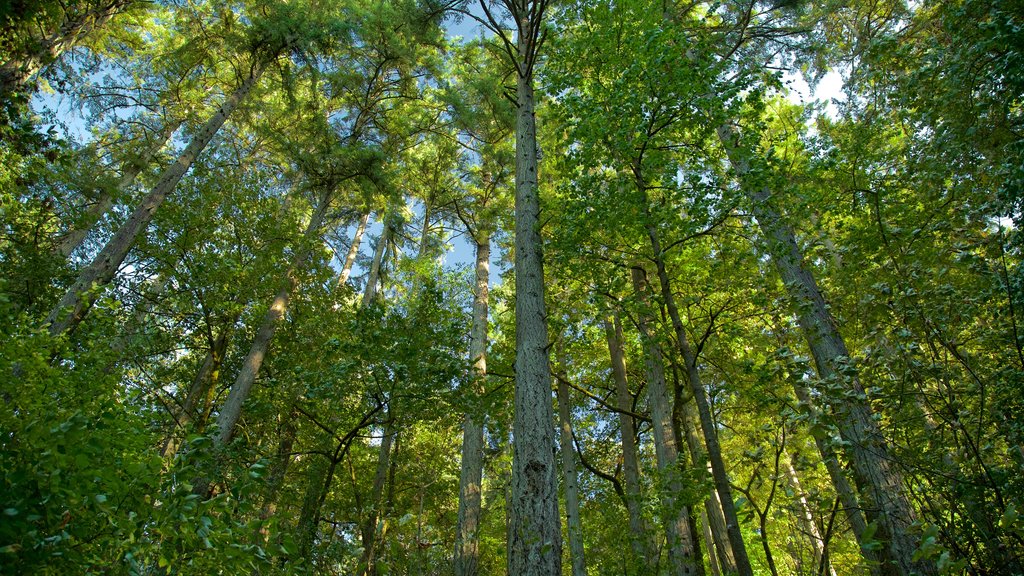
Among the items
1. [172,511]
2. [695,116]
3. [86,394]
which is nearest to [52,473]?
[172,511]

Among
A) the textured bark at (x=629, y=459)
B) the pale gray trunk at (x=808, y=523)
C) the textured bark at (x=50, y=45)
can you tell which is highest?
the textured bark at (x=50, y=45)

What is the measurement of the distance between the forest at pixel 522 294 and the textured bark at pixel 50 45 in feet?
0.23

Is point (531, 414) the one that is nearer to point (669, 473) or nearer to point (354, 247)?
point (669, 473)

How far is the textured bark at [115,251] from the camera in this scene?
24.6 ft

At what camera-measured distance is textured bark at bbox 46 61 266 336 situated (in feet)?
24.6

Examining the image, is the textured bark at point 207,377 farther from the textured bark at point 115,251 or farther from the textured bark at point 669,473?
the textured bark at point 669,473

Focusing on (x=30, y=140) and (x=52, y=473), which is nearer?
(x=52, y=473)

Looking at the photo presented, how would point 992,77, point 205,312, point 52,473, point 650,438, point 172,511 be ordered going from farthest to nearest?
point 650,438 → point 205,312 → point 992,77 → point 172,511 → point 52,473

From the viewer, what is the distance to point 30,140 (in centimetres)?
578

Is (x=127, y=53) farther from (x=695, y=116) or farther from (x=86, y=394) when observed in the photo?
(x=695, y=116)

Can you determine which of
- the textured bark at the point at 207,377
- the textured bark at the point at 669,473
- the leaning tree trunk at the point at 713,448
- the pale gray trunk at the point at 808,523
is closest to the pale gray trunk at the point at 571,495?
the textured bark at the point at 669,473

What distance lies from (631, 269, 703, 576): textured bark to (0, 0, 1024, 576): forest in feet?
0.20

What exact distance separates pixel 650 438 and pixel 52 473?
12.7m

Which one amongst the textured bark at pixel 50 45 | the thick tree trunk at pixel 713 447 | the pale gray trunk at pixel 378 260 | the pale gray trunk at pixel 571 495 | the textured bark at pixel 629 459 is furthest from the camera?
the pale gray trunk at pixel 378 260
